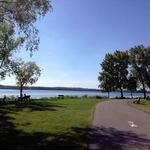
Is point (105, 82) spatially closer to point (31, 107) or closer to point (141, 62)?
point (141, 62)

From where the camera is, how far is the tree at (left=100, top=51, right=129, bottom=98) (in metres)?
111

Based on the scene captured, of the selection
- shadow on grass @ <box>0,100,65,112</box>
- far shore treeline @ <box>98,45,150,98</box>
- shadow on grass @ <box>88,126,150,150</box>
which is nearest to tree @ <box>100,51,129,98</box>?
far shore treeline @ <box>98,45,150,98</box>

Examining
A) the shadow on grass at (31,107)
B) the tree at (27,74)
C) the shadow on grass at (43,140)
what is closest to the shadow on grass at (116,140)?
the shadow on grass at (43,140)

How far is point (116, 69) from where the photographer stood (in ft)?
365

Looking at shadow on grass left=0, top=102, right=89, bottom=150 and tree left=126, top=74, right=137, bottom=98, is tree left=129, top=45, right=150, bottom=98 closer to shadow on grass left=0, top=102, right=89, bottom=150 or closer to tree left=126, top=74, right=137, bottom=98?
tree left=126, top=74, right=137, bottom=98

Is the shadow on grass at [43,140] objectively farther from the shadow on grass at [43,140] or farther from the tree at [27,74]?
the tree at [27,74]

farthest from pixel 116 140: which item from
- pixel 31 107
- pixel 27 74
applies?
pixel 27 74

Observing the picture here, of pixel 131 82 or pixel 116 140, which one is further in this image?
pixel 131 82

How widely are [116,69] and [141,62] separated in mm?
8019

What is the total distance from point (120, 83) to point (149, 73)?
9.48m

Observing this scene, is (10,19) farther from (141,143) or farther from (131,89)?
(131,89)

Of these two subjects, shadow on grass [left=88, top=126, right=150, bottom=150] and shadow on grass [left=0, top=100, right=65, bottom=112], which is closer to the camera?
shadow on grass [left=88, top=126, right=150, bottom=150]

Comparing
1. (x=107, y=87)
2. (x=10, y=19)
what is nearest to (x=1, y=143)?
(x=10, y=19)

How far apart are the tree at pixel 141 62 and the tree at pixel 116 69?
8.75ft
